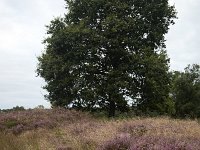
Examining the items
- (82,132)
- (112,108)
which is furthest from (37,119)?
(112,108)

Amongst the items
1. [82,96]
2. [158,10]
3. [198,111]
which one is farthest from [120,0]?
[198,111]

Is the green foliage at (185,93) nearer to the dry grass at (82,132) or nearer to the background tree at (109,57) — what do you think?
the background tree at (109,57)

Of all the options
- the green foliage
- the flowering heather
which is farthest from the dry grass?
the green foliage

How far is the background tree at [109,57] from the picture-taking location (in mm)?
30953

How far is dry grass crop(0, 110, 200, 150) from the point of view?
12930 millimetres

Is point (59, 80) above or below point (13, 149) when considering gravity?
above

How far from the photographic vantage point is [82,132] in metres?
18.2

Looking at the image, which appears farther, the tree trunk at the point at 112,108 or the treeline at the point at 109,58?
the tree trunk at the point at 112,108

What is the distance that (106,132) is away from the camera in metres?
15.9

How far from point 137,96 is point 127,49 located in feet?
13.3

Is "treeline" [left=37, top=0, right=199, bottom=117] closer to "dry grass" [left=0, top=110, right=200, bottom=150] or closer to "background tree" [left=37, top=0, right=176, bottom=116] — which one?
"background tree" [left=37, top=0, right=176, bottom=116]

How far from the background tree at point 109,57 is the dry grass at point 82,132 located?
412 centimetres

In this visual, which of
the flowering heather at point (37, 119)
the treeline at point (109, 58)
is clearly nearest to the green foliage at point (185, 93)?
the treeline at point (109, 58)

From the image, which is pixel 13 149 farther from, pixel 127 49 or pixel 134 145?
pixel 127 49
